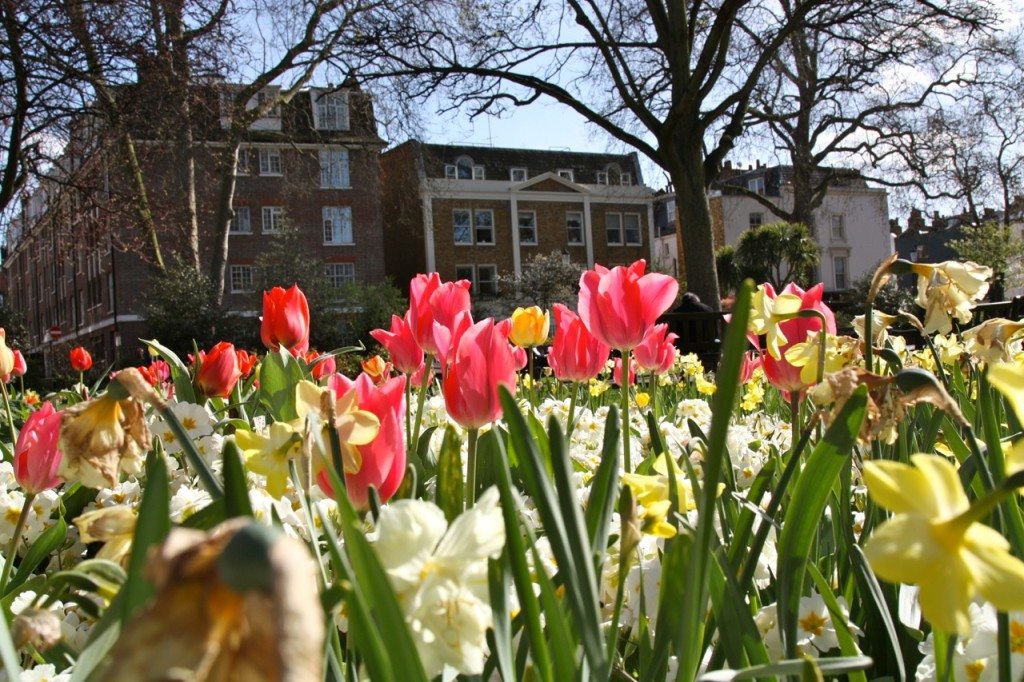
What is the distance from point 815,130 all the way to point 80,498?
22635 mm

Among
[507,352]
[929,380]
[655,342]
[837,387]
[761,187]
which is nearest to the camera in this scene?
[929,380]

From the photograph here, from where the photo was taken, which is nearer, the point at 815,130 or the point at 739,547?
the point at 739,547

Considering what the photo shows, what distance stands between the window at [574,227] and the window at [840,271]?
15.5 metres

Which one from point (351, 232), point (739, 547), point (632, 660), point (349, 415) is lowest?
point (632, 660)

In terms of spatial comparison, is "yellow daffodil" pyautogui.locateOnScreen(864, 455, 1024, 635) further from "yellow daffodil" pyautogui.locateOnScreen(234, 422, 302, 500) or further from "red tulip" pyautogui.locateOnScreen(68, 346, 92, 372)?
"red tulip" pyautogui.locateOnScreen(68, 346, 92, 372)

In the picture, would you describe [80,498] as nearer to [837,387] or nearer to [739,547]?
[739,547]

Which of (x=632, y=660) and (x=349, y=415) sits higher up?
(x=349, y=415)

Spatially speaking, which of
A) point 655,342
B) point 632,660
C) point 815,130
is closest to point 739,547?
point 632,660

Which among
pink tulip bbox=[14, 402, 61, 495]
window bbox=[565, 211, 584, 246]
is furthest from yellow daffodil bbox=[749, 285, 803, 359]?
window bbox=[565, 211, 584, 246]

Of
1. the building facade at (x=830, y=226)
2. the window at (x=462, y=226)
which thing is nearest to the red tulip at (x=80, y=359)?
the window at (x=462, y=226)

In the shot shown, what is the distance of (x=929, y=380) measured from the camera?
58cm

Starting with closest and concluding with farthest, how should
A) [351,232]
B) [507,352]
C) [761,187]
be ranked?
[507,352] → [351,232] → [761,187]

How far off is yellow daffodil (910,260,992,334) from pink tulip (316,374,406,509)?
633mm

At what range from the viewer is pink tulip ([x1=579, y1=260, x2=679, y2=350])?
1.15 meters
